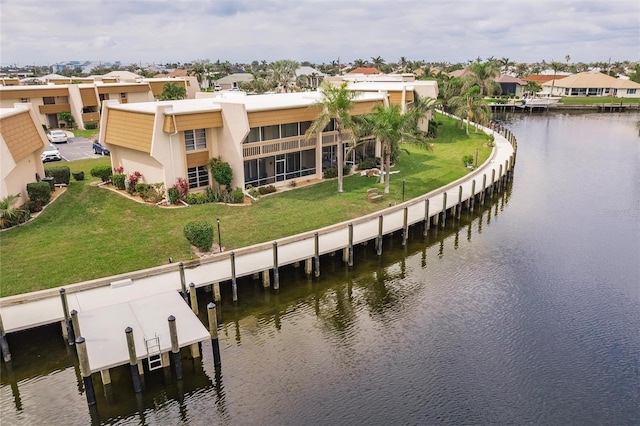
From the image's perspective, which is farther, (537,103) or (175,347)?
(537,103)

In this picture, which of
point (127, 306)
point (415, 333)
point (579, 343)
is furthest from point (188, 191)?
point (579, 343)

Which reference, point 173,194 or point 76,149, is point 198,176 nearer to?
point 173,194

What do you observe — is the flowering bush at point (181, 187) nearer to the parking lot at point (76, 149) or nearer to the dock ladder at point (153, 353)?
the dock ladder at point (153, 353)

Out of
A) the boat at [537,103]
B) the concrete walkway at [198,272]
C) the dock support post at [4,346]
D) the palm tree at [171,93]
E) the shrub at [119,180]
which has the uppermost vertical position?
the palm tree at [171,93]

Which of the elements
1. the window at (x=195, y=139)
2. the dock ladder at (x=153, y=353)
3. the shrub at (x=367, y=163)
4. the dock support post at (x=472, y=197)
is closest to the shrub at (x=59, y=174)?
the window at (x=195, y=139)

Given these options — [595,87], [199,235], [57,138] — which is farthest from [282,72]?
[595,87]

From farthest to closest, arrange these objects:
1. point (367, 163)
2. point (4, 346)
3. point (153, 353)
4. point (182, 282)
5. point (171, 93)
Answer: point (171, 93)
point (367, 163)
point (182, 282)
point (4, 346)
point (153, 353)
